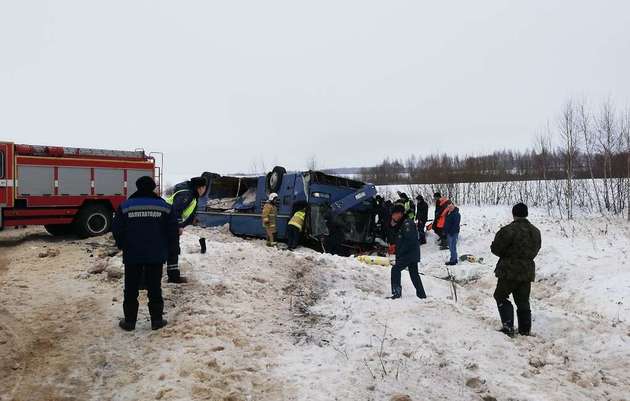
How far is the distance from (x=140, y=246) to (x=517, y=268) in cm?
463

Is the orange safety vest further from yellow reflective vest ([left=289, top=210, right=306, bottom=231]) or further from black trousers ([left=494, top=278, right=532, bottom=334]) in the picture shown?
black trousers ([left=494, top=278, right=532, bottom=334])

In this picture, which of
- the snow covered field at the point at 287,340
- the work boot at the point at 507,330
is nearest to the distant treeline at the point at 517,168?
the snow covered field at the point at 287,340

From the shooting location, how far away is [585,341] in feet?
20.5

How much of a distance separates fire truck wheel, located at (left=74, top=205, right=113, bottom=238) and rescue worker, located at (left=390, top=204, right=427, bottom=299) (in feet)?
27.8

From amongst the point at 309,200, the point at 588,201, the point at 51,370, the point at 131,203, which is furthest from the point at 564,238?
the point at 51,370

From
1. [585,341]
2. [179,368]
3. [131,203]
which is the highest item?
[131,203]

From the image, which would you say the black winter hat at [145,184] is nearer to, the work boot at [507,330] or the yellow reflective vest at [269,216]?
the work boot at [507,330]

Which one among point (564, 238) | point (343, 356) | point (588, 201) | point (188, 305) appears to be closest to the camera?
point (343, 356)

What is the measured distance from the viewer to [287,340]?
212 inches

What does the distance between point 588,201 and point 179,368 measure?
23.1 metres

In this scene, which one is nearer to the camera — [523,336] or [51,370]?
[51,370]

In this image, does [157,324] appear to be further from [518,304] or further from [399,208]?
[518,304]

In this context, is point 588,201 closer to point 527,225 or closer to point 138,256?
point 527,225

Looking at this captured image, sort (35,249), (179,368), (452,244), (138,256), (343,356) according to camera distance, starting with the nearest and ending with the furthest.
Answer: (179,368), (343,356), (138,256), (35,249), (452,244)
